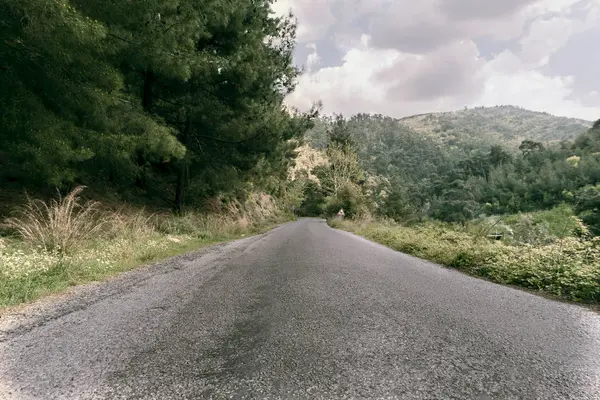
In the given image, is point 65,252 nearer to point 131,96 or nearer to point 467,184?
point 131,96

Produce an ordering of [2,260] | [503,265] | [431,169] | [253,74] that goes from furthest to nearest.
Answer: [431,169]
[253,74]
[503,265]
[2,260]

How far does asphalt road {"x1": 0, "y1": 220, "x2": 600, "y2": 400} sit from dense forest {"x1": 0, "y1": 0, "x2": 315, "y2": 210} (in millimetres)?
4676

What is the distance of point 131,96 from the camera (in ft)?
33.5

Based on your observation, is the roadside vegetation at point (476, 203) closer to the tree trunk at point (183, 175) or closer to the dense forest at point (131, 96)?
the dense forest at point (131, 96)

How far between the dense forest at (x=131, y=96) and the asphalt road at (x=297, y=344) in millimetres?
4676

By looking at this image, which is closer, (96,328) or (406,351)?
(406,351)

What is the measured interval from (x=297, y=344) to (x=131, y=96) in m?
10.2

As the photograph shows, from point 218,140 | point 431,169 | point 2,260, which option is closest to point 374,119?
point 431,169

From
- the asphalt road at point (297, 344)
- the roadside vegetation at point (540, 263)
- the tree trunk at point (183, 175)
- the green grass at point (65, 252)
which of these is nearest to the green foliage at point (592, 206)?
the roadside vegetation at point (540, 263)

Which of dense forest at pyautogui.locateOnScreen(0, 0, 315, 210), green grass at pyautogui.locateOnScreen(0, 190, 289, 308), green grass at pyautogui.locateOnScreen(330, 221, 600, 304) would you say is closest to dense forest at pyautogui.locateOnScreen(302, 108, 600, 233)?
green grass at pyautogui.locateOnScreen(330, 221, 600, 304)

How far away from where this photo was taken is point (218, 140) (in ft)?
50.8

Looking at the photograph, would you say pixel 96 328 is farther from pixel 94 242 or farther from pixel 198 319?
pixel 94 242

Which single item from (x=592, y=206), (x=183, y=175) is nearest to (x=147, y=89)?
(x=183, y=175)

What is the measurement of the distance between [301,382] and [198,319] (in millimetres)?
1567
